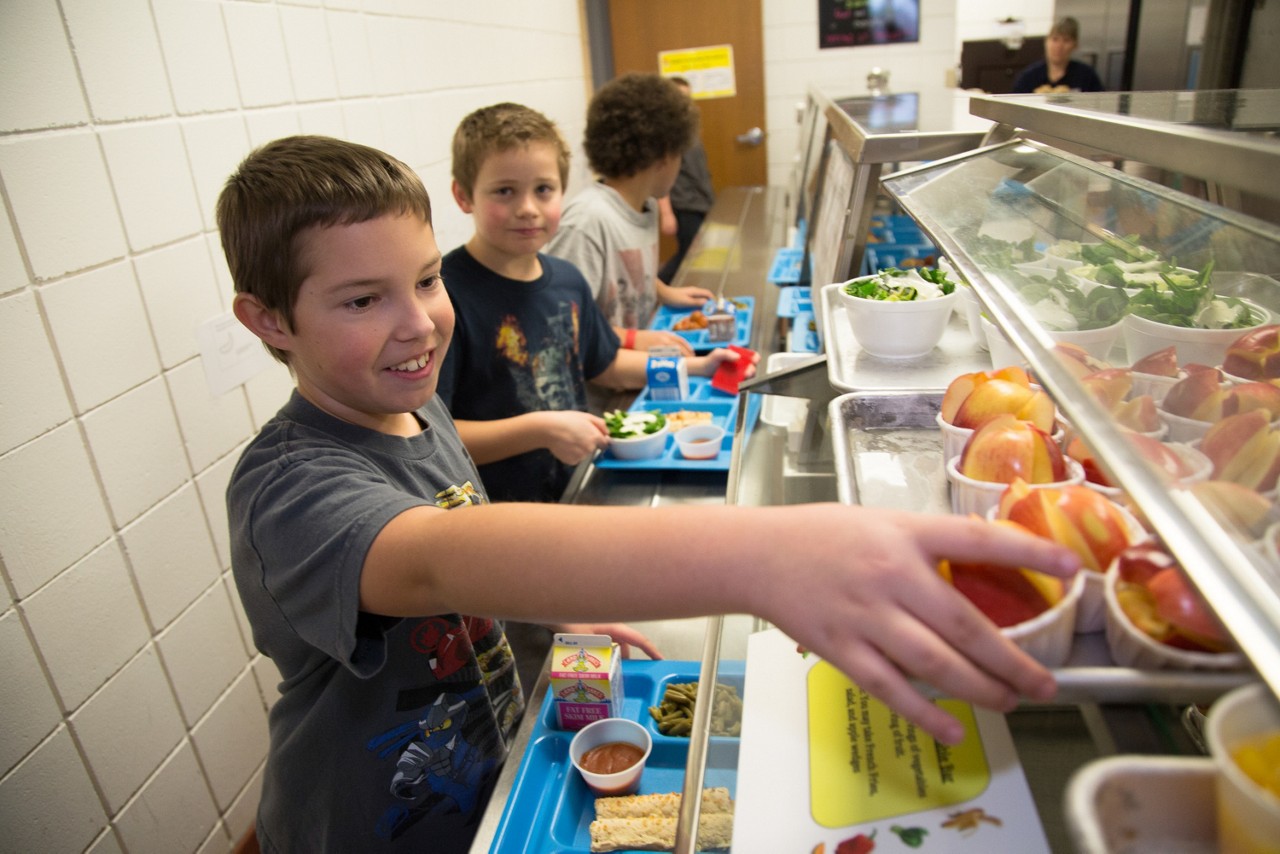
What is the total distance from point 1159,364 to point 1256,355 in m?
0.08

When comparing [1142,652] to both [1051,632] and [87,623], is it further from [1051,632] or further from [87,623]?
[87,623]

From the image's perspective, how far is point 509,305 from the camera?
2303mm

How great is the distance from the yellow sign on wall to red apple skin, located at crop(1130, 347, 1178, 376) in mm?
6827

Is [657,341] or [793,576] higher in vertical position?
[793,576]

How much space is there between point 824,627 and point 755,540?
8 cm

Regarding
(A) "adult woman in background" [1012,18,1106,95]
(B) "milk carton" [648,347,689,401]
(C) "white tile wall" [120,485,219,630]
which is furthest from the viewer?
(A) "adult woman in background" [1012,18,1106,95]

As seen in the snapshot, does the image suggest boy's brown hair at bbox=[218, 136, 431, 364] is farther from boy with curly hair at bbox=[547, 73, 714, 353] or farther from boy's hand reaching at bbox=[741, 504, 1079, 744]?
boy with curly hair at bbox=[547, 73, 714, 353]

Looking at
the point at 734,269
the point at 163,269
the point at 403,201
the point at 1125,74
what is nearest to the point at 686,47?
the point at 734,269

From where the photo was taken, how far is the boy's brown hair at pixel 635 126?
3.30 metres

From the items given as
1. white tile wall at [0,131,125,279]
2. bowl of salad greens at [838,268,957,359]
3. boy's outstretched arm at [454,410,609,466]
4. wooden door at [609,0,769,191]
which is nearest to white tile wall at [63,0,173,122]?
white tile wall at [0,131,125,279]

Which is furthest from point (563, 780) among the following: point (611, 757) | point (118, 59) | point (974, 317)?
point (118, 59)

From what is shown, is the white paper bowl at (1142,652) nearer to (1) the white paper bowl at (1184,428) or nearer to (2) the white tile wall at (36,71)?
(1) the white paper bowl at (1184,428)

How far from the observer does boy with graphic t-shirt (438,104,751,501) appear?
2221 millimetres

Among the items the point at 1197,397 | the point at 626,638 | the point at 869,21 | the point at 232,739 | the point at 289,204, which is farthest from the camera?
the point at 869,21
